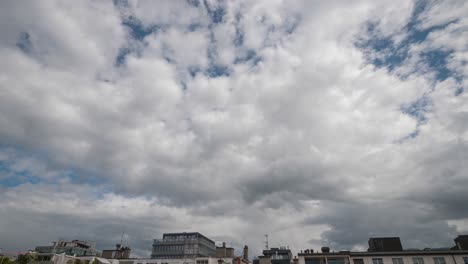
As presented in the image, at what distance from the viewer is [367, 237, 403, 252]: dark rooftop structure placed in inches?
2918

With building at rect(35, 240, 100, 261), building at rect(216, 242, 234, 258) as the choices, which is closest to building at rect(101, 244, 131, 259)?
building at rect(35, 240, 100, 261)

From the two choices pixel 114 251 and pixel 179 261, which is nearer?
pixel 179 261

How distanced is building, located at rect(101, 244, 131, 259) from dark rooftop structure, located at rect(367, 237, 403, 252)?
268 feet

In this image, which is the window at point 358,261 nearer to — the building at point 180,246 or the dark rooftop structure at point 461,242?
the dark rooftop structure at point 461,242

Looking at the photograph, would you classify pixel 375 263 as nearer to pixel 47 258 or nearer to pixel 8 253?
pixel 47 258

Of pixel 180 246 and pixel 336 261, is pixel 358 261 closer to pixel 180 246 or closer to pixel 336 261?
pixel 336 261

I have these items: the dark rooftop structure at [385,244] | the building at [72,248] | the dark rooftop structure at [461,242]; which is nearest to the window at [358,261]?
the dark rooftop structure at [385,244]

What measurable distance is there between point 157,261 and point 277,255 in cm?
9089

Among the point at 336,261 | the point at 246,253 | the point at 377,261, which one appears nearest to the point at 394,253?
the point at 377,261

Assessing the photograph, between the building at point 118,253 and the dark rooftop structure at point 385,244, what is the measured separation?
81659 millimetres

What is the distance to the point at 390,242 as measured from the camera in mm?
75438

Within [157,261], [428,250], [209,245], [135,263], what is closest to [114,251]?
[135,263]

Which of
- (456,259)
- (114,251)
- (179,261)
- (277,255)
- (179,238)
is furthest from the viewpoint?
(277,255)

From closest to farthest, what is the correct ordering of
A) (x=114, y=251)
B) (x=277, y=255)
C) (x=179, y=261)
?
(x=179, y=261), (x=114, y=251), (x=277, y=255)
